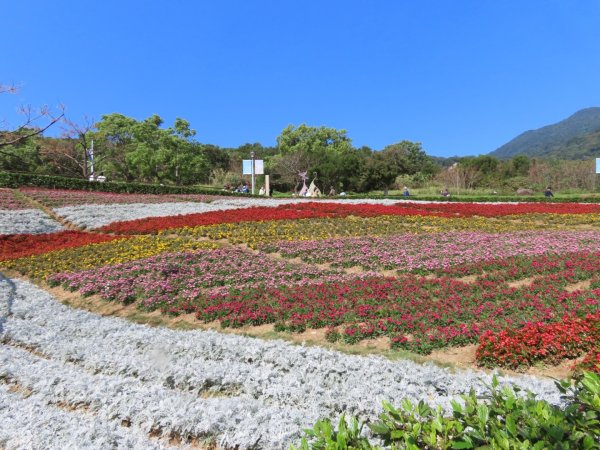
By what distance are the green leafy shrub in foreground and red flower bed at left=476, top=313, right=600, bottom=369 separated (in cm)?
256

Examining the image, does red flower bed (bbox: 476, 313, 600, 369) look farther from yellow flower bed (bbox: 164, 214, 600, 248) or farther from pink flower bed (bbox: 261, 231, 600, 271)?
yellow flower bed (bbox: 164, 214, 600, 248)

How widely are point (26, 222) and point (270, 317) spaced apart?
14.5m

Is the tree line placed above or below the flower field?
above

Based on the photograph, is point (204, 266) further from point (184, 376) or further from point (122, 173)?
point (122, 173)

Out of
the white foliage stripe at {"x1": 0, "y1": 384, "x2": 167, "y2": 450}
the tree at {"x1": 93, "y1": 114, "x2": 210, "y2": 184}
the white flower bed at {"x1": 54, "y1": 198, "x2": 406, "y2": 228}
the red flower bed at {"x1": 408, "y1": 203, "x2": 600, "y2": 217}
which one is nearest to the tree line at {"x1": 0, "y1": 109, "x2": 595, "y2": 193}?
the tree at {"x1": 93, "y1": 114, "x2": 210, "y2": 184}

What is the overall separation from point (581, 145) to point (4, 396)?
176 metres

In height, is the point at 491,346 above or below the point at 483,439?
below

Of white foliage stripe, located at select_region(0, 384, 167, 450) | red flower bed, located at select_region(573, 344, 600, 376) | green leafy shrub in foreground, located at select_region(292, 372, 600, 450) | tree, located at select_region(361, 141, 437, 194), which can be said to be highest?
tree, located at select_region(361, 141, 437, 194)

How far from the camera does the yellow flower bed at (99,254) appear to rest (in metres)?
10.1

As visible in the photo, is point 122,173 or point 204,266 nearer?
point 204,266

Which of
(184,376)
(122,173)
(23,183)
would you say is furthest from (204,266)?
(122,173)

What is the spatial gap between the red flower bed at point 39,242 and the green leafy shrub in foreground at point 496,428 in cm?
1219

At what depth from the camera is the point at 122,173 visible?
4959 centimetres

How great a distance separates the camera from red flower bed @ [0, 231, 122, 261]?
467 inches
